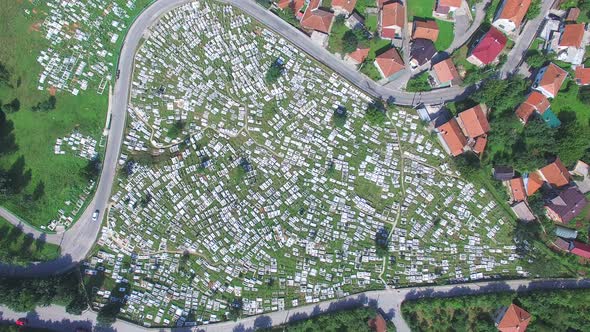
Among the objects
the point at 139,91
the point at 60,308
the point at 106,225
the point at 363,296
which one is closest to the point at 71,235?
the point at 106,225

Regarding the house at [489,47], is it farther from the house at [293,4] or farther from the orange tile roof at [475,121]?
the house at [293,4]

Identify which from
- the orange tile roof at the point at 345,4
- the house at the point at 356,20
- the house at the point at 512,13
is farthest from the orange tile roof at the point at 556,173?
the orange tile roof at the point at 345,4

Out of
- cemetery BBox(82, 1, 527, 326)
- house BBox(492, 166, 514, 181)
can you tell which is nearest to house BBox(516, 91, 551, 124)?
house BBox(492, 166, 514, 181)

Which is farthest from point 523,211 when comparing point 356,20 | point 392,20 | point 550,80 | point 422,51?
point 356,20

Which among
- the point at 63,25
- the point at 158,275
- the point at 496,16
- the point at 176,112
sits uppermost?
the point at 496,16

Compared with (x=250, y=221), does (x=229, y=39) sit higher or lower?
higher

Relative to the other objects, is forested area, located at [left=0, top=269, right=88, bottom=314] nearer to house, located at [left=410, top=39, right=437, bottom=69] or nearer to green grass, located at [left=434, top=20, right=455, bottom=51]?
house, located at [left=410, top=39, right=437, bottom=69]

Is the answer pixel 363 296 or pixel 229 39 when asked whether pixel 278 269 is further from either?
pixel 229 39
